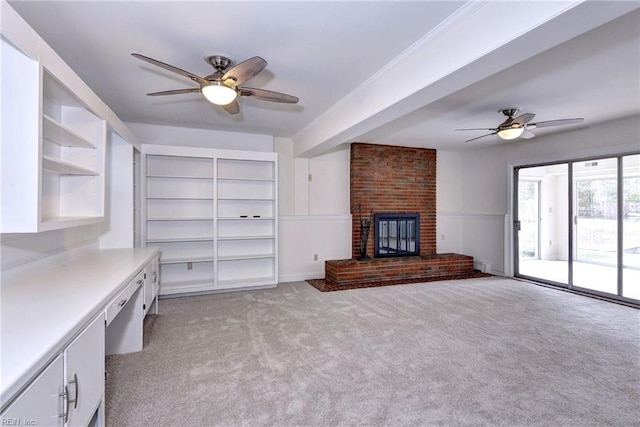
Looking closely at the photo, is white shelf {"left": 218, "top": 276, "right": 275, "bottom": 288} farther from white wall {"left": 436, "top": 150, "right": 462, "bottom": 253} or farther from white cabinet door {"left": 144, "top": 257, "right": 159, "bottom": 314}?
white wall {"left": 436, "top": 150, "right": 462, "bottom": 253}

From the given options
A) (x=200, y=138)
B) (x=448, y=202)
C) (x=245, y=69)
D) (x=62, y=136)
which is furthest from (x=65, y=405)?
(x=448, y=202)

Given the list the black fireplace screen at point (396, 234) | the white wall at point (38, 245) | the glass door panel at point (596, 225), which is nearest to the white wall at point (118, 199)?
the white wall at point (38, 245)

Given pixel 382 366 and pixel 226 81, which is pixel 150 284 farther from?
pixel 382 366

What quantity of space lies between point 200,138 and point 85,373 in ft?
12.8

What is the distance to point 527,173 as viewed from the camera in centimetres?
548

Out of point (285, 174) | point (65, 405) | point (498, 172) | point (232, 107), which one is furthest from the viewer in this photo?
point (498, 172)

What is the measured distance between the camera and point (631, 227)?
Answer: 13.4 feet

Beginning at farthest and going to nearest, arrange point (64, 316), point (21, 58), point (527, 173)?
point (527, 173), point (21, 58), point (64, 316)

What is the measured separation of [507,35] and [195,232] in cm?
433

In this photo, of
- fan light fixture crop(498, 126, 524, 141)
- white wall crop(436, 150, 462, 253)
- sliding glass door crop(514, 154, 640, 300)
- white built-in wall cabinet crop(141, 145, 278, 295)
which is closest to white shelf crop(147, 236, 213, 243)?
white built-in wall cabinet crop(141, 145, 278, 295)

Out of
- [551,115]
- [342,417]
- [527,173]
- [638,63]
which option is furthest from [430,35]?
[527,173]

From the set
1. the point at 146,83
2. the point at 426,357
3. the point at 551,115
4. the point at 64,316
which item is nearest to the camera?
the point at 64,316

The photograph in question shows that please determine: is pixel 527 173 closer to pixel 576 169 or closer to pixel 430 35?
pixel 576 169

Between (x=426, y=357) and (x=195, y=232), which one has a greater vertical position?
(x=195, y=232)
